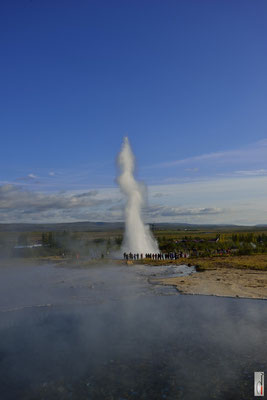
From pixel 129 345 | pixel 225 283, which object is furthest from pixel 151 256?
pixel 129 345

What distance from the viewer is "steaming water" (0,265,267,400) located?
8883 millimetres

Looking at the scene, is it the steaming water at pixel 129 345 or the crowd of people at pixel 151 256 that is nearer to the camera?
the steaming water at pixel 129 345

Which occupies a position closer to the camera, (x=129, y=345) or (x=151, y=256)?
(x=129, y=345)

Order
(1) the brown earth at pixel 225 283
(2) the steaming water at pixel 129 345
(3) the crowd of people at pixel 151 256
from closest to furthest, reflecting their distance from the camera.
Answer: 1. (2) the steaming water at pixel 129 345
2. (1) the brown earth at pixel 225 283
3. (3) the crowd of people at pixel 151 256

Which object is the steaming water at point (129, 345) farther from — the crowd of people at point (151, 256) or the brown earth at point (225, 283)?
the crowd of people at point (151, 256)

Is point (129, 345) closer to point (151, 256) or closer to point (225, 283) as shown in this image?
point (225, 283)

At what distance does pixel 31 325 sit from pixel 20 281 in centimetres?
1202

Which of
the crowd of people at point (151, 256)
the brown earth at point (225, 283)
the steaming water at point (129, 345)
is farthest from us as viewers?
the crowd of people at point (151, 256)

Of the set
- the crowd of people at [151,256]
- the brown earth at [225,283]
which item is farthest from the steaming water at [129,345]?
the crowd of people at [151,256]

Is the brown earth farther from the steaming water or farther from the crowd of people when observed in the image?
the crowd of people

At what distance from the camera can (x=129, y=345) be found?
1166 cm

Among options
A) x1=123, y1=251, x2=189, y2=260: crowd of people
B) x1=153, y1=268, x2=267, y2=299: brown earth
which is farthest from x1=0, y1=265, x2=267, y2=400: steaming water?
x1=123, y1=251, x2=189, y2=260: crowd of people

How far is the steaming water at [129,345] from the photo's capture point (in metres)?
8.88

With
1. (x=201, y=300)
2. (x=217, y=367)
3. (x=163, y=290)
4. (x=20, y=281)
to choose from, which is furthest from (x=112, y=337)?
(x=20, y=281)
